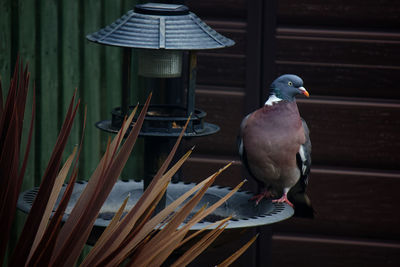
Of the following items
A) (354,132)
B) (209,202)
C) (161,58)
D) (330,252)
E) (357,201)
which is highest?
(161,58)

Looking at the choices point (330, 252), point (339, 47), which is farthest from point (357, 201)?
point (339, 47)

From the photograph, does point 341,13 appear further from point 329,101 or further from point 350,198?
point 350,198

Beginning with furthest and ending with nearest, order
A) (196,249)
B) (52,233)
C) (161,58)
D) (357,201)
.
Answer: (357,201)
(161,58)
(196,249)
(52,233)

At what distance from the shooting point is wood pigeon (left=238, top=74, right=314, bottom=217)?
2.95 m

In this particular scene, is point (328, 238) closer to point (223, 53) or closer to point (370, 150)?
point (370, 150)

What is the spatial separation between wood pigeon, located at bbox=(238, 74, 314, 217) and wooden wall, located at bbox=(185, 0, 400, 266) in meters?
0.63

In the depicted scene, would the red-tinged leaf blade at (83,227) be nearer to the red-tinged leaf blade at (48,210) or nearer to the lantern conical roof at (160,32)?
the red-tinged leaf blade at (48,210)

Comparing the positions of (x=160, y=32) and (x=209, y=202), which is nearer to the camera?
(x=160, y=32)

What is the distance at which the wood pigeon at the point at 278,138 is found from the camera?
2945mm

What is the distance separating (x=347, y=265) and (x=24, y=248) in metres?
2.40

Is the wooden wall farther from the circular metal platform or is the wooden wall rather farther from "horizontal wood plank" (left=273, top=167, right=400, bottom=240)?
the circular metal platform

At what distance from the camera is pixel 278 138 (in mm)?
2947

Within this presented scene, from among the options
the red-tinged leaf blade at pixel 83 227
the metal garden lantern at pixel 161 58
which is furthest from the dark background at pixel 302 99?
the red-tinged leaf blade at pixel 83 227

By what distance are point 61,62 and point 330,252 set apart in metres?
1.58
